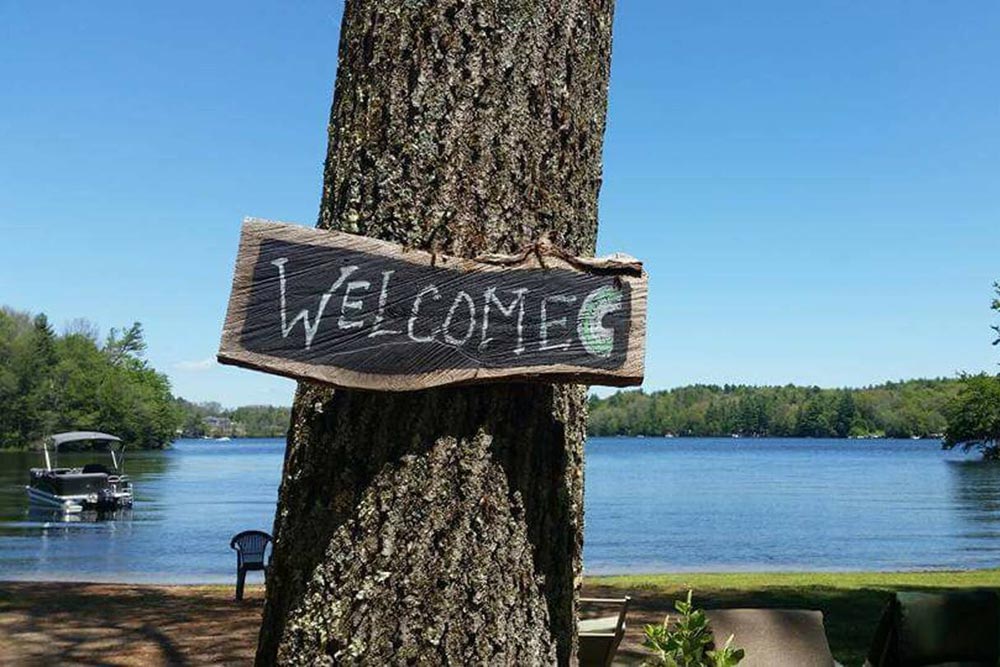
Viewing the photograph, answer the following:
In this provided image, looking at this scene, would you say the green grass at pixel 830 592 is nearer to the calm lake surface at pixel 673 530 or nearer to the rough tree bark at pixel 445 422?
the rough tree bark at pixel 445 422

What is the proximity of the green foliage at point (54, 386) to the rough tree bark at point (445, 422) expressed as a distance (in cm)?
10861

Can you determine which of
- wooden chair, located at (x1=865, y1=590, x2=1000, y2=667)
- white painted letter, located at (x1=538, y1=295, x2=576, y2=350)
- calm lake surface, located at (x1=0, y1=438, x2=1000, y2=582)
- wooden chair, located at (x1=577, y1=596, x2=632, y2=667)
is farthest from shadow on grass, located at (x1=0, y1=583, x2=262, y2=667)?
calm lake surface, located at (x1=0, y1=438, x2=1000, y2=582)

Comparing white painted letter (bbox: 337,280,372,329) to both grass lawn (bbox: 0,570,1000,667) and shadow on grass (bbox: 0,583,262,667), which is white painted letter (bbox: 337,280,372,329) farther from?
shadow on grass (bbox: 0,583,262,667)

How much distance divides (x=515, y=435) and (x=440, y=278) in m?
0.38

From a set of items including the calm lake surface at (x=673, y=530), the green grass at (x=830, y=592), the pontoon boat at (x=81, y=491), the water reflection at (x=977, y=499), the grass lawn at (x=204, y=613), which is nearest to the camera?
the grass lawn at (x=204, y=613)

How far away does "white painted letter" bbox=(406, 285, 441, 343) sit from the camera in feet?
6.93

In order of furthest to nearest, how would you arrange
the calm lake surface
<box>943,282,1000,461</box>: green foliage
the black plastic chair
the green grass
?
<box>943,282,1000,461</box>: green foliage
the calm lake surface
the black plastic chair
the green grass

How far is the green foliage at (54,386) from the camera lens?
10181 centimetres

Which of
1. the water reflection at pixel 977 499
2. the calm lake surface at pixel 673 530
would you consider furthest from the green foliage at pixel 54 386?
the water reflection at pixel 977 499

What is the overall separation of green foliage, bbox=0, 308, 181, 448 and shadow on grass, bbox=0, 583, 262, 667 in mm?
98325

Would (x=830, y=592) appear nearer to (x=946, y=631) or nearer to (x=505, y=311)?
(x=946, y=631)

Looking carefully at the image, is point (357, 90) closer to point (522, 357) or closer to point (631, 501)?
point (522, 357)

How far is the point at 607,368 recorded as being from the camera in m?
2.13

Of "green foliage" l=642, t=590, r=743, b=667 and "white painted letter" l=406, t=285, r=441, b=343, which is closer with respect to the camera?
"white painted letter" l=406, t=285, r=441, b=343
